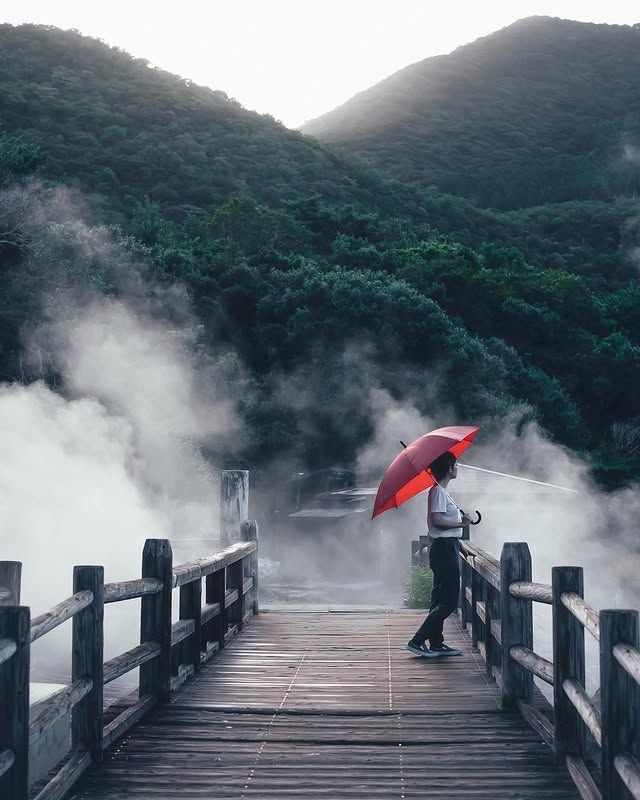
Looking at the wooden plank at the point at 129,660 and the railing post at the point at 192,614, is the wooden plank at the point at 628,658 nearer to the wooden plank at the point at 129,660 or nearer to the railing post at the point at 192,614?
the wooden plank at the point at 129,660

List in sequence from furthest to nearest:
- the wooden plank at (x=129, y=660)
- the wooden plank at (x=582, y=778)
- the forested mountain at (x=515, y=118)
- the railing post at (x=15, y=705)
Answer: the forested mountain at (x=515, y=118) < the wooden plank at (x=129, y=660) < the wooden plank at (x=582, y=778) < the railing post at (x=15, y=705)

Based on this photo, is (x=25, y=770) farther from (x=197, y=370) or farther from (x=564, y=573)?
(x=197, y=370)

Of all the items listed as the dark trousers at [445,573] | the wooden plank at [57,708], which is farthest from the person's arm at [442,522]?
the wooden plank at [57,708]

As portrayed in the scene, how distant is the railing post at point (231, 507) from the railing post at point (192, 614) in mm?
4501

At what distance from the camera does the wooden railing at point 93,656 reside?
368cm

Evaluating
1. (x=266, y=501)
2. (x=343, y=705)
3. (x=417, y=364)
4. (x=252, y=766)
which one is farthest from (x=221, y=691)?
(x=417, y=364)

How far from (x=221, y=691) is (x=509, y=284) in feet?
123

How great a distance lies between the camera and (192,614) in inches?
271

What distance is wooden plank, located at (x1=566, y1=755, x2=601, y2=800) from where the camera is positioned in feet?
13.4

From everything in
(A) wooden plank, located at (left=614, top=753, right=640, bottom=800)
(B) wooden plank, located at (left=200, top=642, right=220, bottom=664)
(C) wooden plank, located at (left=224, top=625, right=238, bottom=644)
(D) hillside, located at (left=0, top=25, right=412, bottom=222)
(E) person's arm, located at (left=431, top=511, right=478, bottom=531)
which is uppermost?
(D) hillside, located at (left=0, top=25, right=412, bottom=222)

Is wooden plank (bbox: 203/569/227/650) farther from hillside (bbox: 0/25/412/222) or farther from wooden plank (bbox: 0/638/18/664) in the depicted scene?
hillside (bbox: 0/25/412/222)

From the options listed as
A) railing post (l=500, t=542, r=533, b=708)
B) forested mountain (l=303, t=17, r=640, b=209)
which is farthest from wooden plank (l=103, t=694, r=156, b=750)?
forested mountain (l=303, t=17, r=640, b=209)

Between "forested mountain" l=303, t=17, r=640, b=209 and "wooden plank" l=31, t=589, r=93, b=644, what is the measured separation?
71.7 meters

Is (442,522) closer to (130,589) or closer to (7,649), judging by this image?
(130,589)
